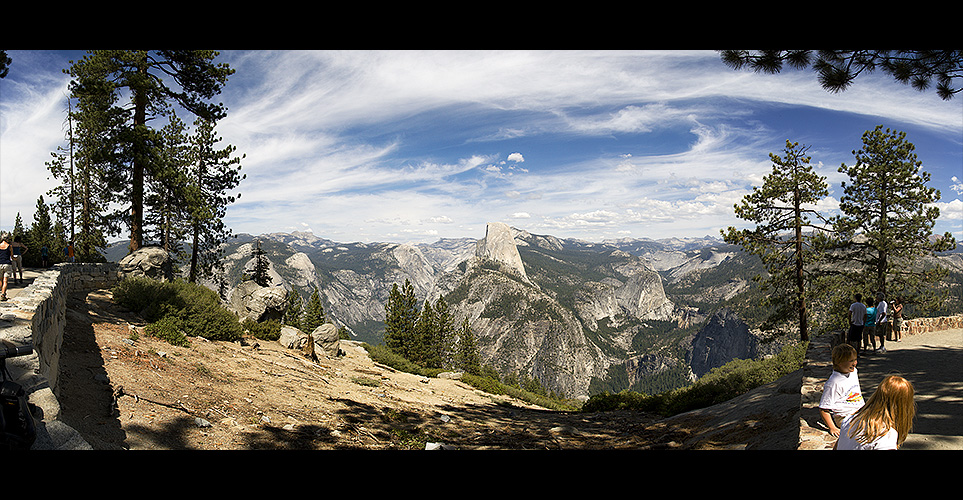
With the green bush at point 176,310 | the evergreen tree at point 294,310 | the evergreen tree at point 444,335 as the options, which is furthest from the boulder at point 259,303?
the evergreen tree at point 444,335

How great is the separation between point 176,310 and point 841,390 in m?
17.0

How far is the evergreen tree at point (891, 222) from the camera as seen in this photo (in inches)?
766

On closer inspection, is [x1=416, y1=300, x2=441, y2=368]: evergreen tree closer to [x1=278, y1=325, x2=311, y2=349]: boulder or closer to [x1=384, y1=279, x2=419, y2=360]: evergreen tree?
[x1=384, y1=279, x2=419, y2=360]: evergreen tree

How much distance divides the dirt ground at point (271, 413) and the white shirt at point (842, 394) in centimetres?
150

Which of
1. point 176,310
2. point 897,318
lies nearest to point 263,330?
point 176,310

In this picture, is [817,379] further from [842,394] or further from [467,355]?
[467,355]

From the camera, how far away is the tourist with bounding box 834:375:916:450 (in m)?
3.67

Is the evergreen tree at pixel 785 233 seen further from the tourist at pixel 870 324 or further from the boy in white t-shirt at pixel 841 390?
the boy in white t-shirt at pixel 841 390

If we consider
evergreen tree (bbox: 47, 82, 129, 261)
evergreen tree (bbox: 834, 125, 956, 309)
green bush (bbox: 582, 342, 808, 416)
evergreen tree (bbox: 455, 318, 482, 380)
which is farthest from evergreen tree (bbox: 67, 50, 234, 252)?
evergreen tree (bbox: 455, 318, 482, 380)

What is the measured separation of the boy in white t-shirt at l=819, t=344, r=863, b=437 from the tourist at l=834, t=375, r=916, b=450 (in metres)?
1.09

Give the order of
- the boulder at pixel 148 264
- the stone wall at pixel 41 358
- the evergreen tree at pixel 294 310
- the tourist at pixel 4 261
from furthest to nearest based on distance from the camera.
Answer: the evergreen tree at pixel 294 310, the boulder at pixel 148 264, the tourist at pixel 4 261, the stone wall at pixel 41 358
